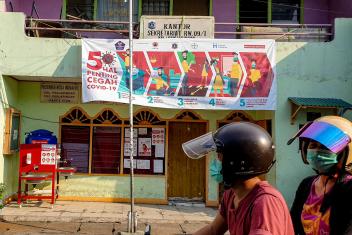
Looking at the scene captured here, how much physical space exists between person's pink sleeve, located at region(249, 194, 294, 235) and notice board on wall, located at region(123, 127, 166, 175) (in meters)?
9.71

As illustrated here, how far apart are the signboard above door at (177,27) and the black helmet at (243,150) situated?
865 cm

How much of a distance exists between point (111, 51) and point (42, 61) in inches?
69.9

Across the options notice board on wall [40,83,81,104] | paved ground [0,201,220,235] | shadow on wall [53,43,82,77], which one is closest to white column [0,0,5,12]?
shadow on wall [53,43,82,77]

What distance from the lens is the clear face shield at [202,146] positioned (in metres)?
2.54

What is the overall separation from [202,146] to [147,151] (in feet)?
30.5

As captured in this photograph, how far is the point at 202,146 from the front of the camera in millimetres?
2656

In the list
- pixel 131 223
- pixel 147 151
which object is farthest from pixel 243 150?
pixel 147 151

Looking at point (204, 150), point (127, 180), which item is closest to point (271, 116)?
point (127, 180)

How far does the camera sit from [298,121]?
34.7 ft

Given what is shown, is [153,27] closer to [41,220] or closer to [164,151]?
[164,151]

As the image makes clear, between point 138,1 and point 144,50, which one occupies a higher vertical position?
point 138,1

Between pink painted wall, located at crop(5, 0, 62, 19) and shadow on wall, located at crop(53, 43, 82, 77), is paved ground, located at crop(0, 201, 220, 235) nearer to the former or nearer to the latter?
shadow on wall, located at crop(53, 43, 82, 77)

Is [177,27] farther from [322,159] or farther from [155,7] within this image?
[322,159]

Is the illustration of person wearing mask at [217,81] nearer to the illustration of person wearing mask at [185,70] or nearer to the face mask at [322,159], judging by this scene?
the illustration of person wearing mask at [185,70]
